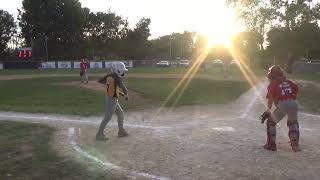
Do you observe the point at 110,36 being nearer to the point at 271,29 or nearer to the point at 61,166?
the point at 271,29

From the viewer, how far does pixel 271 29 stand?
68625 mm

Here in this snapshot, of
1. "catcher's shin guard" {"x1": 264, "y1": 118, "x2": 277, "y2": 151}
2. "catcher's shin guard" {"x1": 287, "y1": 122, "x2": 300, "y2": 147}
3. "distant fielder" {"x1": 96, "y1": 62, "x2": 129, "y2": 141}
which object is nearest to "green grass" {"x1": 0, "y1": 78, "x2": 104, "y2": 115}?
"distant fielder" {"x1": 96, "y1": 62, "x2": 129, "y2": 141}

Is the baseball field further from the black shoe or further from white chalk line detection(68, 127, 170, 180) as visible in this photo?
the black shoe

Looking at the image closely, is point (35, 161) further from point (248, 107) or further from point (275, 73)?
point (248, 107)

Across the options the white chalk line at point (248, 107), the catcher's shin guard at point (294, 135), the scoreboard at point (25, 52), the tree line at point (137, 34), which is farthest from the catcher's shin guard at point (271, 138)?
the scoreboard at point (25, 52)

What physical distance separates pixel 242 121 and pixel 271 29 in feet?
185

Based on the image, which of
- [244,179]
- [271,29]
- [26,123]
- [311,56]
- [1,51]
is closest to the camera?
[244,179]

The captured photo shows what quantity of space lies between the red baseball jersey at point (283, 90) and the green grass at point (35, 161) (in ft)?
12.6

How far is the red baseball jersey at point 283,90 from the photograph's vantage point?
33.3ft

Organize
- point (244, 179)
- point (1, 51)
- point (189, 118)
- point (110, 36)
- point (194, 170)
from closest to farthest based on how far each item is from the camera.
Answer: point (244, 179) → point (194, 170) → point (189, 118) → point (1, 51) → point (110, 36)

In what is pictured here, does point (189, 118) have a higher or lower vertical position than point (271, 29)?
lower

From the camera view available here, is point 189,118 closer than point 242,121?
No

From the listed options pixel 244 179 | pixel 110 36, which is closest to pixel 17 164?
pixel 244 179

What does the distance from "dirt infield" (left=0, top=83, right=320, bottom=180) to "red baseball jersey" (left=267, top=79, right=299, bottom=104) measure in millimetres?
1011
